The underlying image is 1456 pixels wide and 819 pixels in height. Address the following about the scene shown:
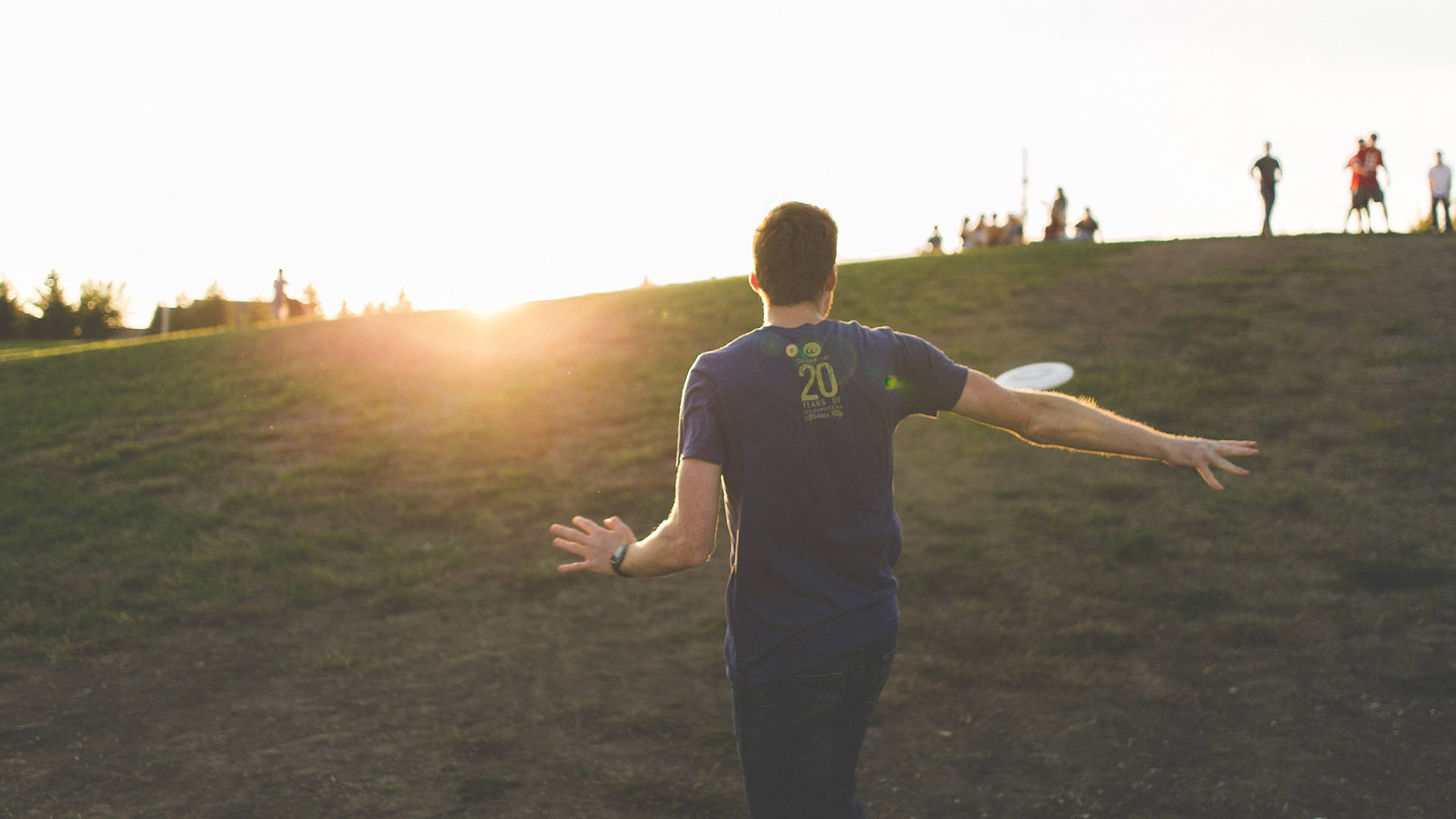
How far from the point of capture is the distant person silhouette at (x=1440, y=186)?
62.1 feet

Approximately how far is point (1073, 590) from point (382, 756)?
18.7 feet

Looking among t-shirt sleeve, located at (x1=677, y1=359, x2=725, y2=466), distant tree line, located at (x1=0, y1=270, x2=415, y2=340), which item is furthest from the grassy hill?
distant tree line, located at (x1=0, y1=270, x2=415, y2=340)

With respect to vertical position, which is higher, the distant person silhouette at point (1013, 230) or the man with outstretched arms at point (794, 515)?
the distant person silhouette at point (1013, 230)

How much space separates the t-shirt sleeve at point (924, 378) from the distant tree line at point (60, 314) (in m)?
62.9

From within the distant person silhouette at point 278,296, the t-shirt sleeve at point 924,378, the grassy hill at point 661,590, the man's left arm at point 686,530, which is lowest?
the grassy hill at point 661,590

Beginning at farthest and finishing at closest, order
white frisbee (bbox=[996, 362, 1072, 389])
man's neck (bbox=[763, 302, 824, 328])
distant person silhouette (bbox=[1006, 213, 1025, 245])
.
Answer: distant person silhouette (bbox=[1006, 213, 1025, 245]), white frisbee (bbox=[996, 362, 1072, 389]), man's neck (bbox=[763, 302, 824, 328])

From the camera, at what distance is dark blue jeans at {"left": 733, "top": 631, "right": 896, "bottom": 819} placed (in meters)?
2.43

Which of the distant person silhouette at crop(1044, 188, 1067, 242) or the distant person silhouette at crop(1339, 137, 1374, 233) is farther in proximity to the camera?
the distant person silhouette at crop(1044, 188, 1067, 242)

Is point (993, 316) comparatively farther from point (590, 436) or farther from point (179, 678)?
point (179, 678)

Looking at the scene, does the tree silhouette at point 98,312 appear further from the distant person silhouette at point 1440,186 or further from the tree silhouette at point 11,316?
the distant person silhouette at point 1440,186

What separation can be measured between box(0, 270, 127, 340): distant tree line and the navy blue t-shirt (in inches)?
2468

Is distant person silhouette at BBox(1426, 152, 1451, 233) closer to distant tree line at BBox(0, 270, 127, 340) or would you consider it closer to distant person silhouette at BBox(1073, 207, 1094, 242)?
distant person silhouette at BBox(1073, 207, 1094, 242)

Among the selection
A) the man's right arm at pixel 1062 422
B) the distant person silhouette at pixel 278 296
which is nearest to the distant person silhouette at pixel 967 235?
the distant person silhouette at pixel 278 296

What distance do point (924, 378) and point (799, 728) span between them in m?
1.03
